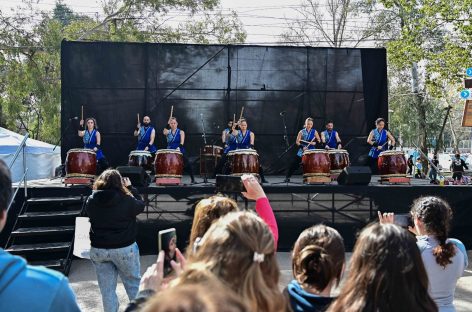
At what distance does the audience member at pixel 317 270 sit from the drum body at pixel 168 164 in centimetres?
734

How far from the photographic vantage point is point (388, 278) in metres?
2.12

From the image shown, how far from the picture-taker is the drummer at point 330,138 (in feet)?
39.4

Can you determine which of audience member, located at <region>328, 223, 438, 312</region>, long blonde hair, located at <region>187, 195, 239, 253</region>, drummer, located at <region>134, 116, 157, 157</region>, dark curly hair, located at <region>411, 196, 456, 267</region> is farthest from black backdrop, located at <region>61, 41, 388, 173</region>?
audience member, located at <region>328, 223, 438, 312</region>

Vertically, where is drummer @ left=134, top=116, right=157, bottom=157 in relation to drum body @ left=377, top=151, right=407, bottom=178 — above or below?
above

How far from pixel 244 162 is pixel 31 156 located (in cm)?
1335

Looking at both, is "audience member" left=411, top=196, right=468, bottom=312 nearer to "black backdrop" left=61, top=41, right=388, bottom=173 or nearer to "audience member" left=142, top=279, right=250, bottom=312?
"audience member" left=142, top=279, right=250, bottom=312

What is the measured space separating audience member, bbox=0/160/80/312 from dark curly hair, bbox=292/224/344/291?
1.17 meters

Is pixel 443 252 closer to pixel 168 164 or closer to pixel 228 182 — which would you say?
pixel 228 182

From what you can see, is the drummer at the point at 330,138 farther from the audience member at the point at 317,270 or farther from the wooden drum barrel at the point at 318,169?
the audience member at the point at 317,270

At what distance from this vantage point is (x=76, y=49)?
40.1ft

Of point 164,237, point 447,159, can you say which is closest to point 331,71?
point 164,237

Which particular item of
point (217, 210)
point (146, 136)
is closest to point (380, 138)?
point (146, 136)

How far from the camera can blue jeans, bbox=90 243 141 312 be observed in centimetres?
492

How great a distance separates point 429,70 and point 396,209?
10.7 meters
